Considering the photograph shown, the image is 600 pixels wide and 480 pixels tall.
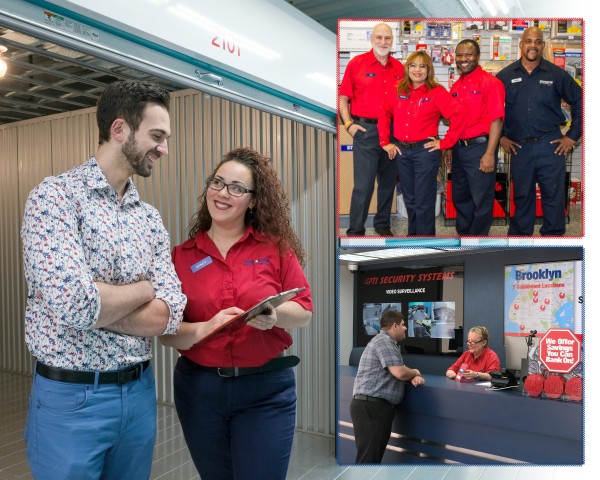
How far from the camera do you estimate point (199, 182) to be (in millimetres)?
5781

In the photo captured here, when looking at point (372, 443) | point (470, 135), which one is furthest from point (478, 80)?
point (372, 443)

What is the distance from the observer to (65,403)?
5.89 ft

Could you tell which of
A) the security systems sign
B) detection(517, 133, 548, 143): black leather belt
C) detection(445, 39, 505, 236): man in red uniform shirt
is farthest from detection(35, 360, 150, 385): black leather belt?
the security systems sign

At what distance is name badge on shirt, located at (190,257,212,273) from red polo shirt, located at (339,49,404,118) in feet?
6.66

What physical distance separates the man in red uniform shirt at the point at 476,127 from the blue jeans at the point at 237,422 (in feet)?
6.93

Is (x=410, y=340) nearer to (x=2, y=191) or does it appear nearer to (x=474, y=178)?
(x=474, y=178)

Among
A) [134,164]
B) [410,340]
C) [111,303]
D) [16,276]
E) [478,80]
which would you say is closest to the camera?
[111,303]

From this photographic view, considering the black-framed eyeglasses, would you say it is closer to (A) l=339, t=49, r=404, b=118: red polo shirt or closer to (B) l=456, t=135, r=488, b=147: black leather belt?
(A) l=339, t=49, r=404, b=118: red polo shirt

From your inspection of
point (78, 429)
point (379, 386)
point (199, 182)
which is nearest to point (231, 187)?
point (78, 429)

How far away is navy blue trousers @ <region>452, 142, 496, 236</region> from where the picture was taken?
3.83 metres

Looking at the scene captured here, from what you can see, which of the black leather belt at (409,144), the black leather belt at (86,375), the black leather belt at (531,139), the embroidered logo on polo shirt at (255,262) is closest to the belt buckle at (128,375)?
the black leather belt at (86,375)

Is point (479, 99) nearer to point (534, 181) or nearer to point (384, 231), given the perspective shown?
point (534, 181)

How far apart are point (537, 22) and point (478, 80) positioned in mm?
550

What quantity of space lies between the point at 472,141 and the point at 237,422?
245 centimetres
